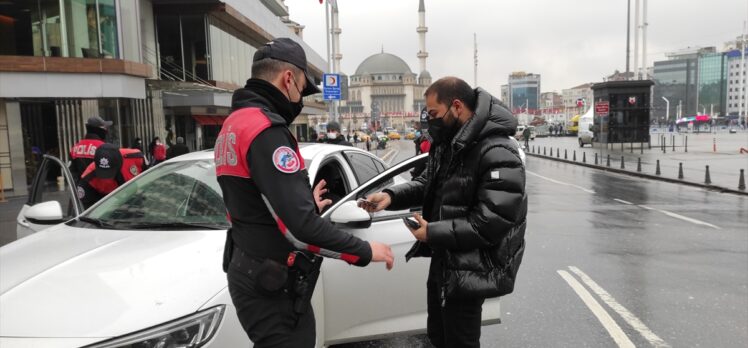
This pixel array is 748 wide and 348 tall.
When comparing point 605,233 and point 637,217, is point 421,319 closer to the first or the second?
point 605,233

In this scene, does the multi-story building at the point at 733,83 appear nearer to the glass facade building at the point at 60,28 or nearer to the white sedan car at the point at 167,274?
the glass facade building at the point at 60,28

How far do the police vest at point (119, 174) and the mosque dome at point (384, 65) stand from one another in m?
179

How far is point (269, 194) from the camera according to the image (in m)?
1.95

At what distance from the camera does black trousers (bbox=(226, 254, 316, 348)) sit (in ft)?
6.83

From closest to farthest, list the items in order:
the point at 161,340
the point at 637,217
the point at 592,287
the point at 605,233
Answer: the point at 161,340 → the point at 592,287 → the point at 605,233 → the point at 637,217

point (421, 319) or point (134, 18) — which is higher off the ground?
point (134, 18)

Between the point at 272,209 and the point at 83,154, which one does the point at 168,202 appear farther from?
the point at 83,154

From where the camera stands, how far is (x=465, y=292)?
249 centimetres

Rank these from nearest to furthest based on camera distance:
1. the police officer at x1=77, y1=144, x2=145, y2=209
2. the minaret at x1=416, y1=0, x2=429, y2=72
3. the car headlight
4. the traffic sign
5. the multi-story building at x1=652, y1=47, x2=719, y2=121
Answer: the car headlight, the police officer at x1=77, y1=144, x2=145, y2=209, the traffic sign, the minaret at x1=416, y1=0, x2=429, y2=72, the multi-story building at x1=652, y1=47, x2=719, y2=121

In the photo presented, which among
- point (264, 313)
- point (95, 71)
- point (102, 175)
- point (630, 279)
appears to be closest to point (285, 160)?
point (264, 313)

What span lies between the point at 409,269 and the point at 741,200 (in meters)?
12.2

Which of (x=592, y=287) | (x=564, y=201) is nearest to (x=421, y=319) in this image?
(x=592, y=287)

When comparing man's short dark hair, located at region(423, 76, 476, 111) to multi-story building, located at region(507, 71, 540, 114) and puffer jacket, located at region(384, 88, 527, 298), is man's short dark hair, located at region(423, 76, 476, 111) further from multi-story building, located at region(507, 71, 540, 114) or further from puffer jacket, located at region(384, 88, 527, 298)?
multi-story building, located at region(507, 71, 540, 114)

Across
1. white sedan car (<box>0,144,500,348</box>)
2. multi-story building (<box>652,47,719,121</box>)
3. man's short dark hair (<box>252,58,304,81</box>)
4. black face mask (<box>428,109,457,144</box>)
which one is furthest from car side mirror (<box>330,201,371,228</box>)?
multi-story building (<box>652,47,719,121</box>)
